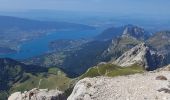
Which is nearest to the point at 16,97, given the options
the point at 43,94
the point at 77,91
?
the point at 43,94

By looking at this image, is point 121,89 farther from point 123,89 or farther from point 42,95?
point 42,95

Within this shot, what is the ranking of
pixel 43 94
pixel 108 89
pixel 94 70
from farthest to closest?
pixel 94 70 → pixel 43 94 → pixel 108 89

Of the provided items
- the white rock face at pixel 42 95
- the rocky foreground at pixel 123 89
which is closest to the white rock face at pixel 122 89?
the rocky foreground at pixel 123 89

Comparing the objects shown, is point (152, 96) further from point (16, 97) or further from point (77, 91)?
point (16, 97)

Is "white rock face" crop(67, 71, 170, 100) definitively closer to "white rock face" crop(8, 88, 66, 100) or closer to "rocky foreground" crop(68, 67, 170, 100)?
"rocky foreground" crop(68, 67, 170, 100)

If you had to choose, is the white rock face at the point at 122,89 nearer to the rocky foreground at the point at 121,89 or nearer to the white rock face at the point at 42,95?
the rocky foreground at the point at 121,89

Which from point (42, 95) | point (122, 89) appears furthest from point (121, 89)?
point (42, 95)

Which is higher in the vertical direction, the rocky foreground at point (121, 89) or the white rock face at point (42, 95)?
the rocky foreground at point (121, 89)

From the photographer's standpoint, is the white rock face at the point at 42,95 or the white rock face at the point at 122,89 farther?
the white rock face at the point at 42,95
